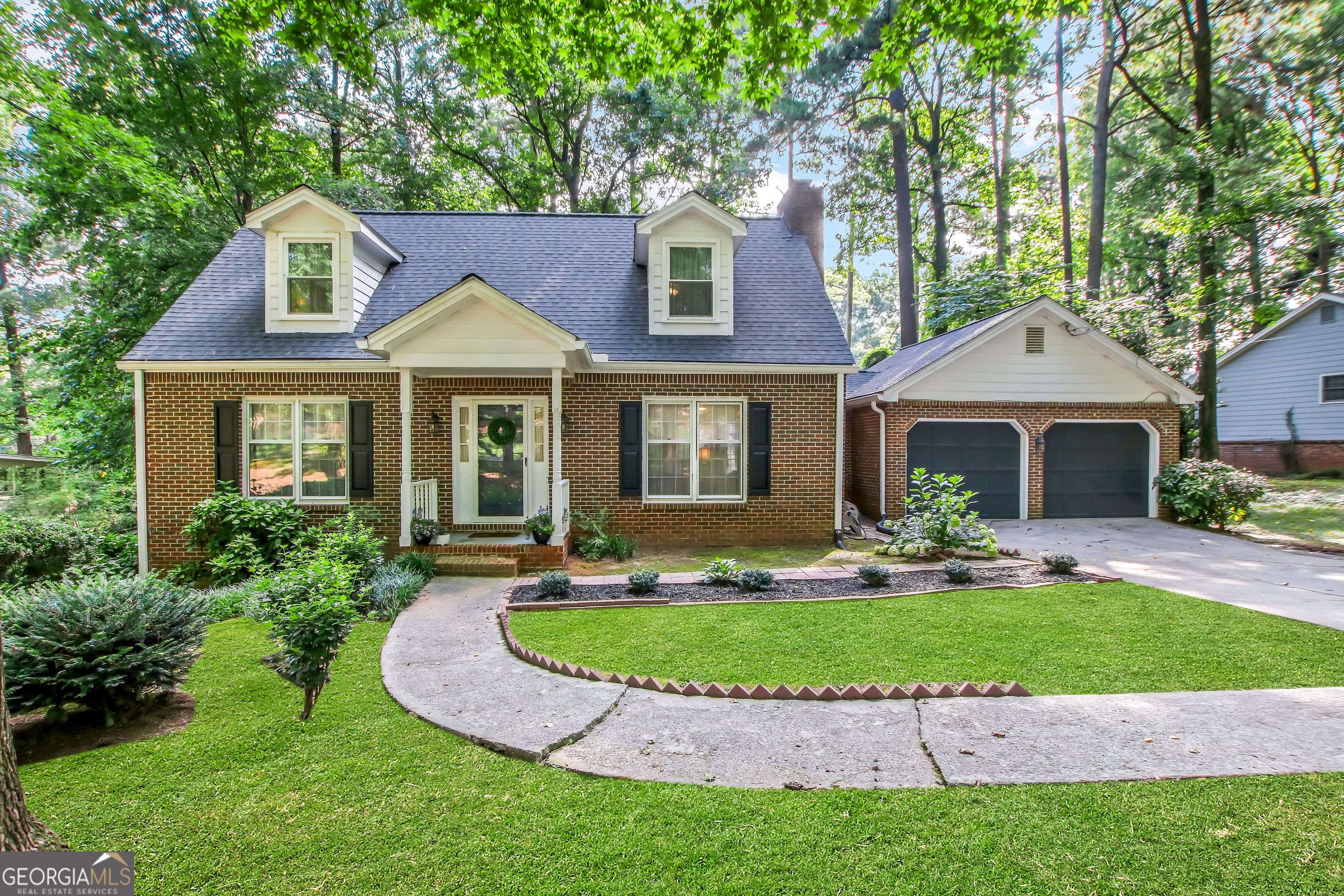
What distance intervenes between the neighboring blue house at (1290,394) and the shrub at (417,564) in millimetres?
21620

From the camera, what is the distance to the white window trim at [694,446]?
9781 millimetres

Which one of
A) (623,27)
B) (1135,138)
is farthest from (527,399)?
(1135,138)

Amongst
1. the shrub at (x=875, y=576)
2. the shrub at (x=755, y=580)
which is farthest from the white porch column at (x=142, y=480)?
the shrub at (x=875, y=576)

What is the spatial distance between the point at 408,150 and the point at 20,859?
20098 mm

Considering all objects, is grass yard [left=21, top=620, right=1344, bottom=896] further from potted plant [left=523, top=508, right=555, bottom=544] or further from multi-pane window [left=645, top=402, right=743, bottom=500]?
multi-pane window [left=645, top=402, right=743, bottom=500]

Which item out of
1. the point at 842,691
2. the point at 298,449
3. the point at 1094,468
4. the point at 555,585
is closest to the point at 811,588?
the point at 555,585

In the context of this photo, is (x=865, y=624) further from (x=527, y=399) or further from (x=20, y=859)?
(x=527, y=399)

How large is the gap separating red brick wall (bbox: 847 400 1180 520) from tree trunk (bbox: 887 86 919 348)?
774 centimetres

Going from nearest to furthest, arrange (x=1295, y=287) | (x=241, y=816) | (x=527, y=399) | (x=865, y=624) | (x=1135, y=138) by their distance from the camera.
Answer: (x=241, y=816) → (x=865, y=624) → (x=527, y=399) → (x=1295, y=287) → (x=1135, y=138)

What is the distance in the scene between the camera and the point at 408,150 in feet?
59.8

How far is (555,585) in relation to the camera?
652 cm

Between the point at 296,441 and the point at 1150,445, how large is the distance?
1588 centimetres

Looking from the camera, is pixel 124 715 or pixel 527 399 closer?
pixel 124 715

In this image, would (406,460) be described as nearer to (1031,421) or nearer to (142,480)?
(142,480)
